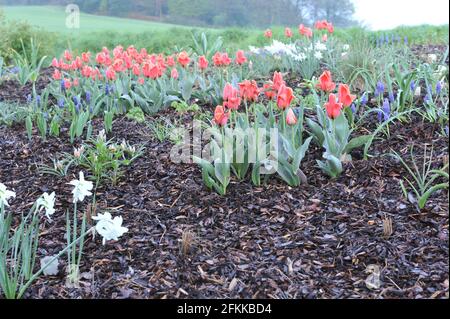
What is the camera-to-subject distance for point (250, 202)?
2.40 metres

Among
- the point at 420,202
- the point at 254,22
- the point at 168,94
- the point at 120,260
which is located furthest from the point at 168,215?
the point at 254,22

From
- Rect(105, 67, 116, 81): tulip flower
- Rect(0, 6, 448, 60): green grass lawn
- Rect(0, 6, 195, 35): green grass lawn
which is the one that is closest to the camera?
Rect(105, 67, 116, 81): tulip flower

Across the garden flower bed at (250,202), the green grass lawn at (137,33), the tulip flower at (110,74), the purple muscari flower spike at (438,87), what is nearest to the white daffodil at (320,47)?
the green grass lawn at (137,33)

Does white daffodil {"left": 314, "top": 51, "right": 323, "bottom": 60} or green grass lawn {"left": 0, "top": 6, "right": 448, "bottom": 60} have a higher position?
green grass lawn {"left": 0, "top": 6, "right": 448, "bottom": 60}

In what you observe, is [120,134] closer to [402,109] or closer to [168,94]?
[168,94]

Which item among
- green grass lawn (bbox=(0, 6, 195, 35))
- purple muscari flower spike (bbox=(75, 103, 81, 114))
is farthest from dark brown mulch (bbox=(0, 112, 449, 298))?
green grass lawn (bbox=(0, 6, 195, 35))

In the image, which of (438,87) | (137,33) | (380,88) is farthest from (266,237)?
(137,33)

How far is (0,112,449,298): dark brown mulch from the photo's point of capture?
6.23 feet

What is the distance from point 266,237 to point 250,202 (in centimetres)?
27

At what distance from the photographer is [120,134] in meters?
3.34

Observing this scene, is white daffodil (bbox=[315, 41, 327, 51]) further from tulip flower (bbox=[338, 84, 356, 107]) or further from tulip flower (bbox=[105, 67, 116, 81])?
tulip flower (bbox=[338, 84, 356, 107])

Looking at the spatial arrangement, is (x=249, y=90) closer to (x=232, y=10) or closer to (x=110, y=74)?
(x=110, y=74)

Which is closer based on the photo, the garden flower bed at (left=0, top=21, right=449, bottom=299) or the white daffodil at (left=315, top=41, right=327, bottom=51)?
the garden flower bed at (left=0, top=21, right=449, bottom=299)

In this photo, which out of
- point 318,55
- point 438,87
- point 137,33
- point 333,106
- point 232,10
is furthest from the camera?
point 137,33
